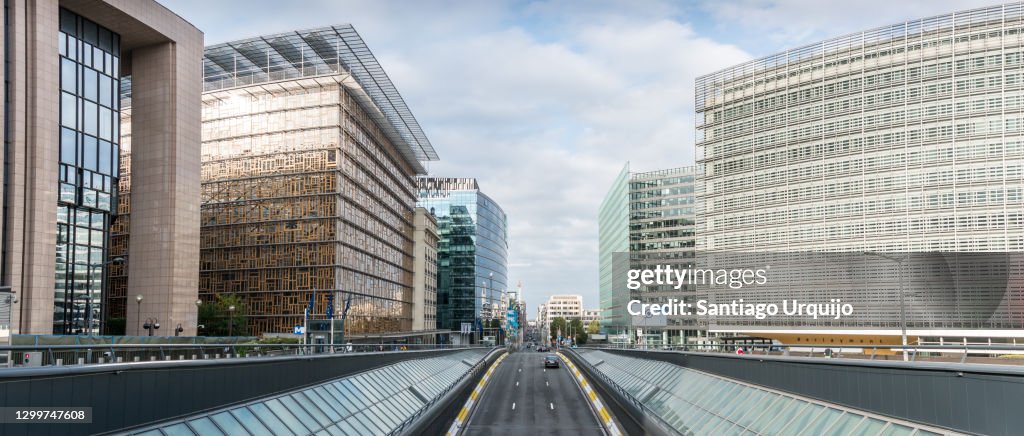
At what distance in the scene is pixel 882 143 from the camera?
9125cm

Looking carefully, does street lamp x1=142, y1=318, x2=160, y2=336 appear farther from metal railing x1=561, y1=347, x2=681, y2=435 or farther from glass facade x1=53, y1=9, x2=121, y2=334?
metal railing x1=561, y1=347, x2=681, y2=435

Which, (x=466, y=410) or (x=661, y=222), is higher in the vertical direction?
(x=661, y=222)

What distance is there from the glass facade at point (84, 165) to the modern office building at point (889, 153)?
7482 centimetres

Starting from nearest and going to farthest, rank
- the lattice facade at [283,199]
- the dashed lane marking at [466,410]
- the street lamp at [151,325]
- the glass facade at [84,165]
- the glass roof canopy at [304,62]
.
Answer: the dashed lane marking at [466,410] → the street lamp at [151,325] → the glass facade at [84,165] → the glass roof canopy at [304,62] → the lattice facade at [283,199]

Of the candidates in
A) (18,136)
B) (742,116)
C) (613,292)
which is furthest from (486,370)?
(613,292)

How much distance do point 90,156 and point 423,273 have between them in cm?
9240

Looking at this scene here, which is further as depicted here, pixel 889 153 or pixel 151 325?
pixel 889 153

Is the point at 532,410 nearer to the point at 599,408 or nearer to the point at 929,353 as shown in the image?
the point at 599,408

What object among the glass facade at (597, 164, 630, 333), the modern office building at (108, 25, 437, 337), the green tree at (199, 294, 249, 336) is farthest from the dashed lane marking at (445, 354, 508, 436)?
the glass facade at (597, 164, 630, 333)

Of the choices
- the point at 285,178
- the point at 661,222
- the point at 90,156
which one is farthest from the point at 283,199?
the point at 661,222

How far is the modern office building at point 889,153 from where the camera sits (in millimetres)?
82250

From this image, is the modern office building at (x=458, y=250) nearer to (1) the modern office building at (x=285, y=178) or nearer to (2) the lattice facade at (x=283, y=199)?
(2) the lattice facade at (x=283, y=199)

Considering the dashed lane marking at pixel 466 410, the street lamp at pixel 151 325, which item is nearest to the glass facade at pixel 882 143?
the dashed lane marking at pixel 466 410

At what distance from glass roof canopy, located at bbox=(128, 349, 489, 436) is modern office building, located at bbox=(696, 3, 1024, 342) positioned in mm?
60670
